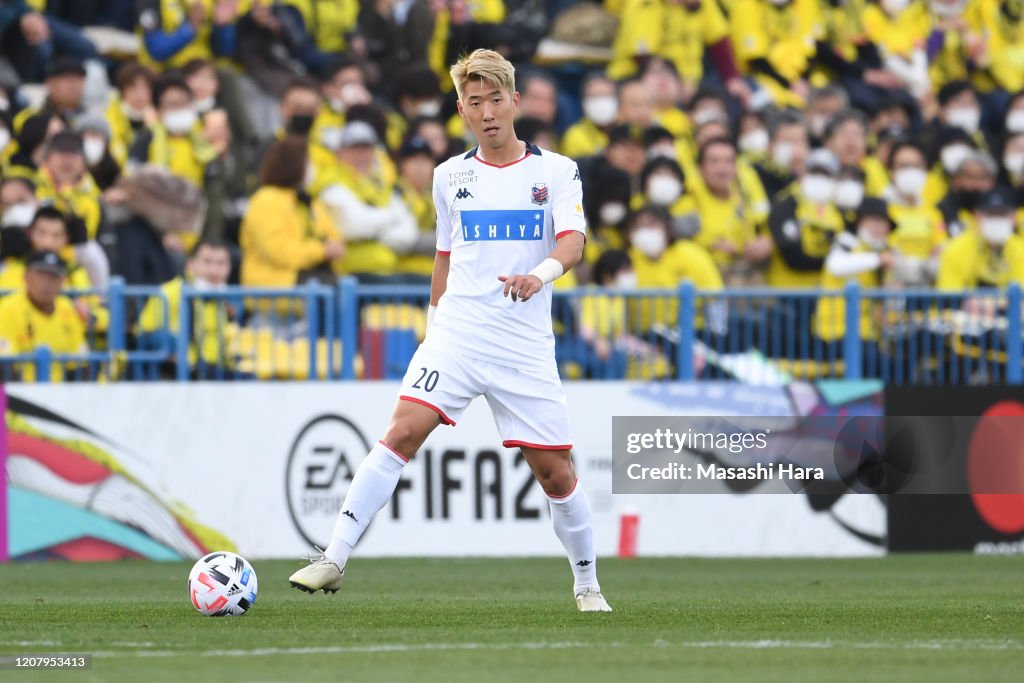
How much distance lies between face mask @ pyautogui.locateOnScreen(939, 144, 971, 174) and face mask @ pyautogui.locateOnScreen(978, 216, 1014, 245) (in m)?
2.92

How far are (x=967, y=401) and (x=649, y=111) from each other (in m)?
5.02

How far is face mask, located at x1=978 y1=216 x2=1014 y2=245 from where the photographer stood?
1734 cm

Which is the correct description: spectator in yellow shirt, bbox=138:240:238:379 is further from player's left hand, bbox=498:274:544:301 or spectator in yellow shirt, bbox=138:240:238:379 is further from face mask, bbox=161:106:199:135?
player's left hand, bbox=498:274:544:301

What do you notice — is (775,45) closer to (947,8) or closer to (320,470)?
(947,8)

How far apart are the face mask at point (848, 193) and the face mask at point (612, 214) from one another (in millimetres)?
2793

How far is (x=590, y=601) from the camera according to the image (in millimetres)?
9406

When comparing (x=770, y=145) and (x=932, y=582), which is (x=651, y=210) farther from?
(x=932, y=582)

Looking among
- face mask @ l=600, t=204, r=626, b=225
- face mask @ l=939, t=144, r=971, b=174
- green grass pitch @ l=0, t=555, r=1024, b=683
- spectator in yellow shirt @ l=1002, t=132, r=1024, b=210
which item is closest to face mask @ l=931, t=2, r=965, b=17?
spectator in yellow shirt @ l=1002, t=132, r=1024, b=210

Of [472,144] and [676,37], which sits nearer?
[472,144]

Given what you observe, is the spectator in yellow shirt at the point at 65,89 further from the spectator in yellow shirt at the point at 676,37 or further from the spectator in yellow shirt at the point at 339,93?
the spectator in yellow shirt at the point at 676,37

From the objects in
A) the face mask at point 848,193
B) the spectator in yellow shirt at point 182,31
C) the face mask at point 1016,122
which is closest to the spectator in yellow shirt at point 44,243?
the spectator in yellow shirt at point 182,31

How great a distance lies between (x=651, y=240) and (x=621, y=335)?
1823mm

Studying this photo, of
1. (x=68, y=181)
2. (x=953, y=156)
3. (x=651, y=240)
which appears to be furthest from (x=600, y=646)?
(x=953, y=156)

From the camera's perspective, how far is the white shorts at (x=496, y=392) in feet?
29.5
